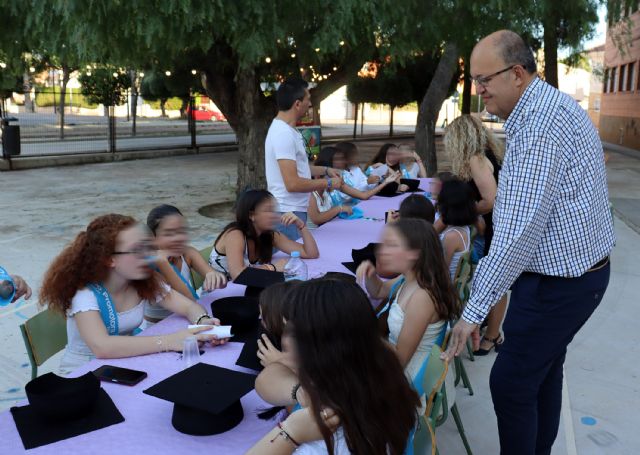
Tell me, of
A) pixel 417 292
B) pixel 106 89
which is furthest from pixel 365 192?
pixel 106 89

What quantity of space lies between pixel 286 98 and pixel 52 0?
3.01 m

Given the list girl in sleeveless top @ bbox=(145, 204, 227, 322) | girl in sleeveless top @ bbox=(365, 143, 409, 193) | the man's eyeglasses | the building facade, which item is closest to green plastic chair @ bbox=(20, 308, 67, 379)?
girl in sleeveless top @ bbox=(145, 204, 227, 322)

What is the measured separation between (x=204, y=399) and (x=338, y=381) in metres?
0.52

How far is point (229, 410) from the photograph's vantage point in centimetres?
200

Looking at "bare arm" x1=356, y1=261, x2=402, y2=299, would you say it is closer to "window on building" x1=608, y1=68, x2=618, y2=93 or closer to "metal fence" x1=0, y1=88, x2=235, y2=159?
"metal fence" x1=0, y1=88, x2=235, y2=159

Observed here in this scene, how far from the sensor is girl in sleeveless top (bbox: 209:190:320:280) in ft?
12.3

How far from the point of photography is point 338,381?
1.70 meters

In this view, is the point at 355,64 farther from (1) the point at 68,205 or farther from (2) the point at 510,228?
(2) the point at 510,228

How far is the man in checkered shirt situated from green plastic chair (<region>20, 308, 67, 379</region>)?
184 cm

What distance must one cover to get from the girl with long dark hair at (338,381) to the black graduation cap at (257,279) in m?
1.45

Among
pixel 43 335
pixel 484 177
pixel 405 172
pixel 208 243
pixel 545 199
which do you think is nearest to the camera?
pixel 545 199

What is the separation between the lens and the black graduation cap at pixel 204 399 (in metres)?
1.94

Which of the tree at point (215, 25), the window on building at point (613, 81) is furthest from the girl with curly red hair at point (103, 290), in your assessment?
the window on building at point (613, 81)

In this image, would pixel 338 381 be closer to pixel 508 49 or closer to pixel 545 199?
pixel 545 199
